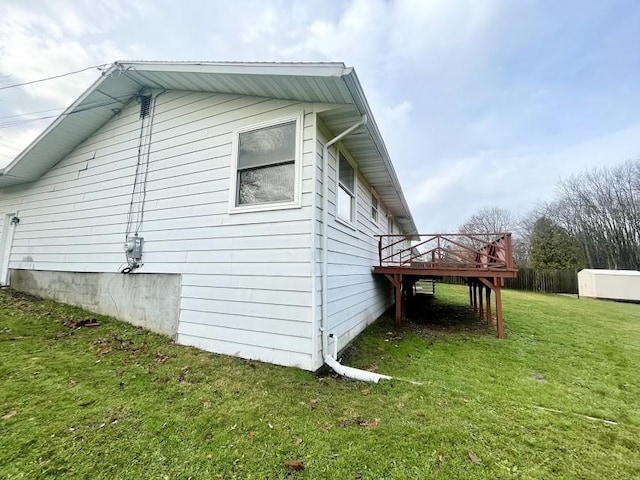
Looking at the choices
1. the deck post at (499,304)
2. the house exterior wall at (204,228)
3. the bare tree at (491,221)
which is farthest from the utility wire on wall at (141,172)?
the bare tree at (491,221)

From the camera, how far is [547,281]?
20.0 m

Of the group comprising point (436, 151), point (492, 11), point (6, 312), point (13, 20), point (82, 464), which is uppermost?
point (436, 151)

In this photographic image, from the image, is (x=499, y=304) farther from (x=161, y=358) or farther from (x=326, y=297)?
(x=161, y=358)

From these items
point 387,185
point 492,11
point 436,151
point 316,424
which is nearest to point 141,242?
point 316,424

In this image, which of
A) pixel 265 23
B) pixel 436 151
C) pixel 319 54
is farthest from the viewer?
pixel 436 151

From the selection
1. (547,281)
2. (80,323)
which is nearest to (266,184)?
(80,323)

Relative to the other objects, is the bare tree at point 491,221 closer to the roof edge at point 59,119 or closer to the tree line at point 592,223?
the tree line at point 592,223

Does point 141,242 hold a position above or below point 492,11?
below

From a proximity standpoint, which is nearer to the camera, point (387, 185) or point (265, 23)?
point (387, 185)

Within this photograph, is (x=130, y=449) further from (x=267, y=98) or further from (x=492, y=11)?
(x=492, y=11)

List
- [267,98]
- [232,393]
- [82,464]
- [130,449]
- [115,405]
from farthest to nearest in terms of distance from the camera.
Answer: [267,98], [232,393], [115,405], [130,449], [82,464]

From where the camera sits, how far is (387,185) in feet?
24.2

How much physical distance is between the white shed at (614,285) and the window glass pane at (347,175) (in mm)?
19583

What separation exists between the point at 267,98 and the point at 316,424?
4.23 metres
